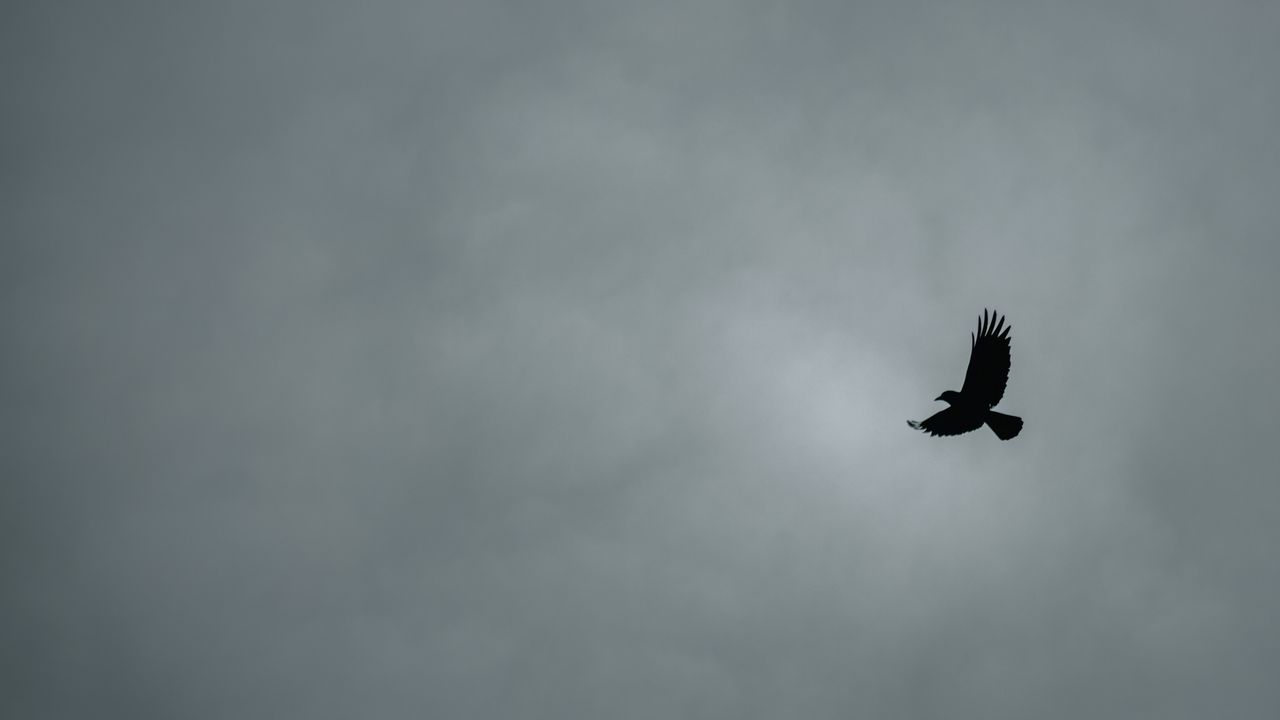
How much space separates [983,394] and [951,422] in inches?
58.7

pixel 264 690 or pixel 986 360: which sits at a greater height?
pixel 264 690

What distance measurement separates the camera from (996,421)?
30.0 m

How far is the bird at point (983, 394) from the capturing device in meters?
29.5

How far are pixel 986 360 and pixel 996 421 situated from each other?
2.11 m

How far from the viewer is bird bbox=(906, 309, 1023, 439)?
2950 cm

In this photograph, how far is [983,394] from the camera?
29922 mm

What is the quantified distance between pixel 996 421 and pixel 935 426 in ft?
6.36

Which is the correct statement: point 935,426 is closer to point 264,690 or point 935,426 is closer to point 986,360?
point 986,360

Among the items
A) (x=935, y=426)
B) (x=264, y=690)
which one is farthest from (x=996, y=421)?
(x=264, y=690)

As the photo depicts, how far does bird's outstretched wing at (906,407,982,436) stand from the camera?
99.7 feet

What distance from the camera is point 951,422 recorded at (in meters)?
30.8

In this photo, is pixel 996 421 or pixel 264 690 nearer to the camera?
pixel 996 421

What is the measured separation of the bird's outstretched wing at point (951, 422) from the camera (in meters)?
30.4

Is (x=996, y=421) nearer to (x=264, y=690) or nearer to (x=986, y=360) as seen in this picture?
(x=986, y=360)
